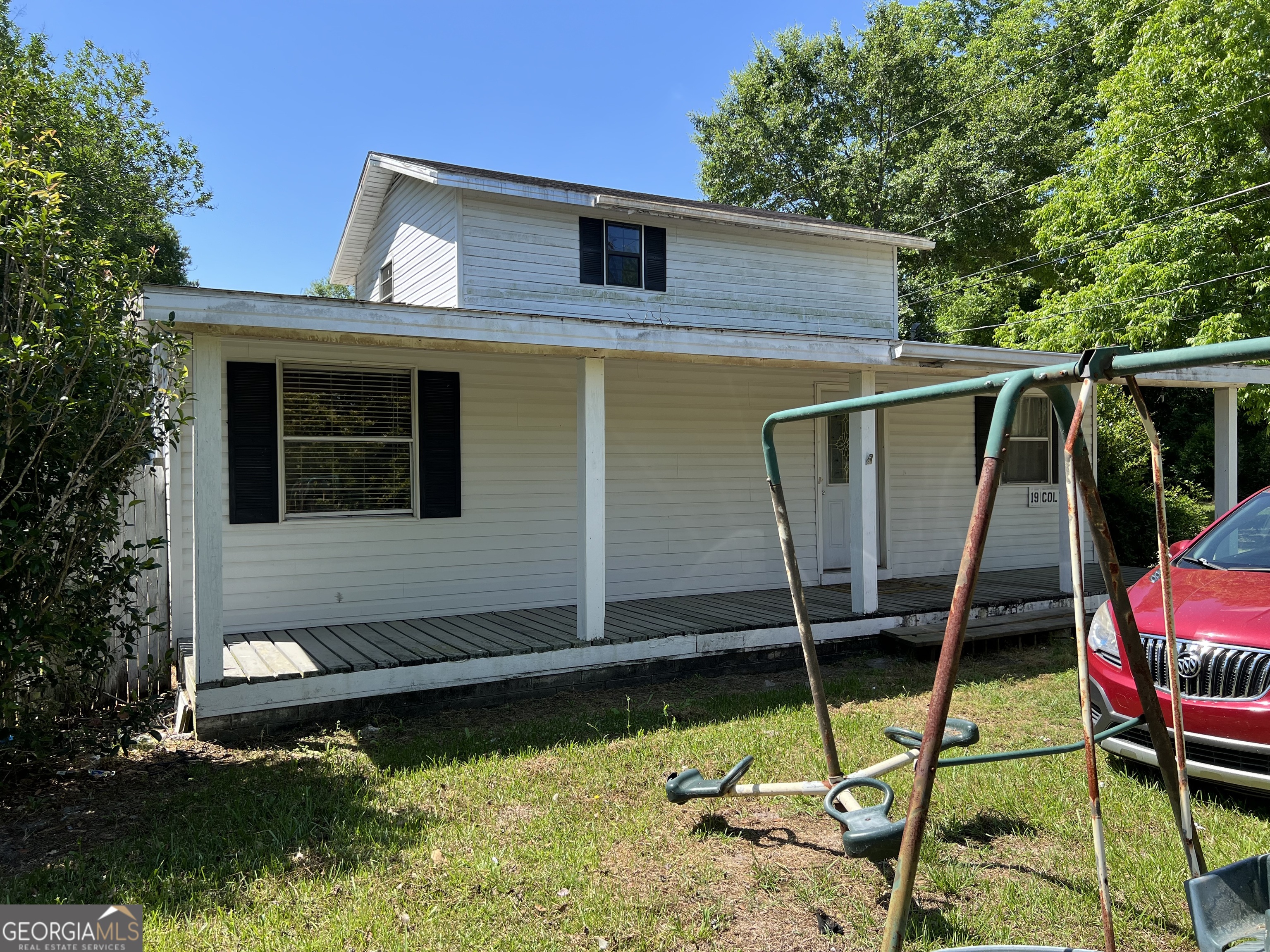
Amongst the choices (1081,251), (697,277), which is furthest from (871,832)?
(1081,251)

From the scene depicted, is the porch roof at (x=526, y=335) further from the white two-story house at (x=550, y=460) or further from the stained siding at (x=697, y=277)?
the stained siding at (x=697, y=277)

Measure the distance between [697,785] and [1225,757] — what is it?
2.47m

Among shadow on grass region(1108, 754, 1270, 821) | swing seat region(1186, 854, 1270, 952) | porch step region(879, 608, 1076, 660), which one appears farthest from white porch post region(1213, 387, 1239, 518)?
swing seat region(1186, 854, 1270, 952)

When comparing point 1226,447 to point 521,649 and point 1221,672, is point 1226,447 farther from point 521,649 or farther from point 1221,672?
point 521,649

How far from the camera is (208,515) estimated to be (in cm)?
510

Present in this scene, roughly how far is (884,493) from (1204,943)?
8.03 metres

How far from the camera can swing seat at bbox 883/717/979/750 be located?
3723 millimetres

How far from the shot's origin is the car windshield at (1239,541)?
4660mm

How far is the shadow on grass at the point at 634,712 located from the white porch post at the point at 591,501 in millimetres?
642

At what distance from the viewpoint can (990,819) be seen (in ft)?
12.7

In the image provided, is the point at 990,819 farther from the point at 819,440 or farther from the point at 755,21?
the point at 755,21

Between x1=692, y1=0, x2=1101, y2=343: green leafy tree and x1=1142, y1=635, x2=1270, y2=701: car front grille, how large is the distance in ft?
66.8

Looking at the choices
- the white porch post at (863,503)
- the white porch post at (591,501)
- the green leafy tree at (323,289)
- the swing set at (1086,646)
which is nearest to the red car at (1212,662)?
the swing set at (1086,646)

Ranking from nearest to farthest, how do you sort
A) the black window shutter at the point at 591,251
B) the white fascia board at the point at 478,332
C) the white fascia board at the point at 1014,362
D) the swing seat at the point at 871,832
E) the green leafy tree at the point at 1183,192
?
1. the swing seat at the point at 871,832
2. the white fascia board at the point at 478,332
3. the white fascia board at the point at 1014,362
4. the black window shutter at the point at 591,251
5. the green leafy tree at the point at 1183,192
